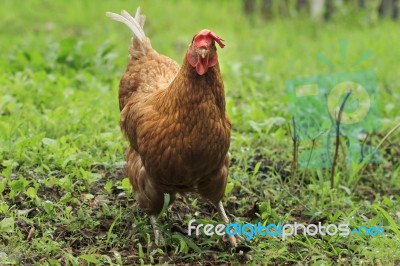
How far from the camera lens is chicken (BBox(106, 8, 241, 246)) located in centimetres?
374

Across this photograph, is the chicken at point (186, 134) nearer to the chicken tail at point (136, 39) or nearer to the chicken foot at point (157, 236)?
the chicken foot at point (157, 236)

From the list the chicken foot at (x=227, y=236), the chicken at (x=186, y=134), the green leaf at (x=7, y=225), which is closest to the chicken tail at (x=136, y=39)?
the chicken at (x=186, y=134)

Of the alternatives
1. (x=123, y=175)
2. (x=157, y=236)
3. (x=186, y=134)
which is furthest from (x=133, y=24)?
(x=157, y=236)

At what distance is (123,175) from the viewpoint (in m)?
4.86

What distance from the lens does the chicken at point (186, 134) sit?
12.3ft

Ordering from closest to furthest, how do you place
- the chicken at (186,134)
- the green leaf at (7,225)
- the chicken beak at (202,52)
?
the chicken beak at (202,52)
the chicken at (186,134)
the green leaf at (7,225)

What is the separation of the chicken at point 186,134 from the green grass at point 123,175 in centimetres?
28

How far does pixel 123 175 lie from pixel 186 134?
1.21 m

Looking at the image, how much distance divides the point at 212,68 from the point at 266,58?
15.7ft

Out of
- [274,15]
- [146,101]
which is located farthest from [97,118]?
[274,15]

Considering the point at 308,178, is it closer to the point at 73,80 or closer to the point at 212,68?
the point at 212,68

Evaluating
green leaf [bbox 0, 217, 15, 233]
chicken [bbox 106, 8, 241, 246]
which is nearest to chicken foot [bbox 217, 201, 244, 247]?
chicken [bbox 106, 8, 241, 246]

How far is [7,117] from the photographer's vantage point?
5.55 m

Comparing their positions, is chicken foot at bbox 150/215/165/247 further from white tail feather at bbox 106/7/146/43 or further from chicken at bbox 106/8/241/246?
white tail feather at bbox 106/7/146/43
